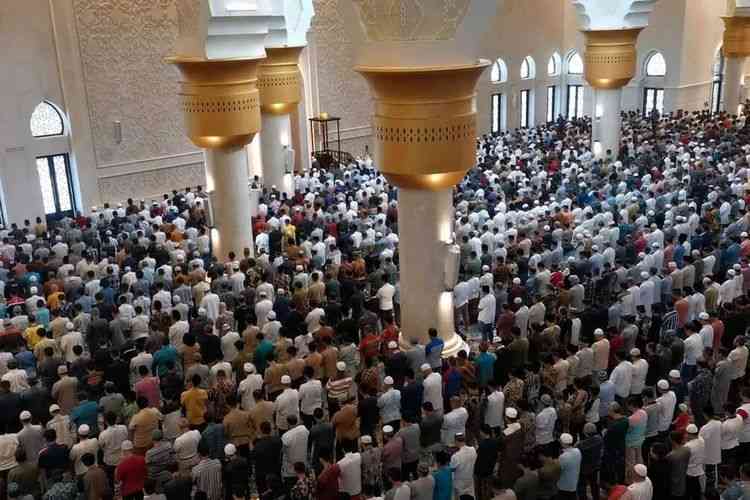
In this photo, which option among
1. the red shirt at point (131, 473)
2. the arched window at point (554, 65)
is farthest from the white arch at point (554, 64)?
the red shirt at point (131, 473)

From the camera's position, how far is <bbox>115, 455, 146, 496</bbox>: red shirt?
20.1ft

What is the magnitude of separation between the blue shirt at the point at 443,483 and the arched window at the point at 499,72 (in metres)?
22.0

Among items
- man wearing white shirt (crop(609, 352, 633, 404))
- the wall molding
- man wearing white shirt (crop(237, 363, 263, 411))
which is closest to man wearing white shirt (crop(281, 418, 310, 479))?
man wearing white shirt (crop(237, 363, 263, 411))

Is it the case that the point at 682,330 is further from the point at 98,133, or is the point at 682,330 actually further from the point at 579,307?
the point at 98,133

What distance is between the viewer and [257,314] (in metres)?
9.70

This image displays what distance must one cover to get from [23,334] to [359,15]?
228 inches

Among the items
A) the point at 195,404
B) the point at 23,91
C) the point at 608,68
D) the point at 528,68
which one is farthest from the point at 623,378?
the point at 528,68

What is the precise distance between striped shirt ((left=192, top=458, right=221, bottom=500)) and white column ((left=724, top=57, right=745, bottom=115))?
76.4 ft

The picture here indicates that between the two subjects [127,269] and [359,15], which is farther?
[127,269]

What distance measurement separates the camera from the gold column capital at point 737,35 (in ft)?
75.2

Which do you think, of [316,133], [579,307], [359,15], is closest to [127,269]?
[359,15]

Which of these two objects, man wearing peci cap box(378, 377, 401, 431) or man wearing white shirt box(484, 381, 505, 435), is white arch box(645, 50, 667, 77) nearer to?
man wearing white shirt box(484, 381, 505, 435)

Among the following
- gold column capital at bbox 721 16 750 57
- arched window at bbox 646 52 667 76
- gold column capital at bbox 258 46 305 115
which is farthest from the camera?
arched window at bbox 646 52 667 76

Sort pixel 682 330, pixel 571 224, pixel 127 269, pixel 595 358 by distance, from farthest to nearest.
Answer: pixel 571 224 < pixel 127 269 < pixel 682 330 < pixel 595 358
